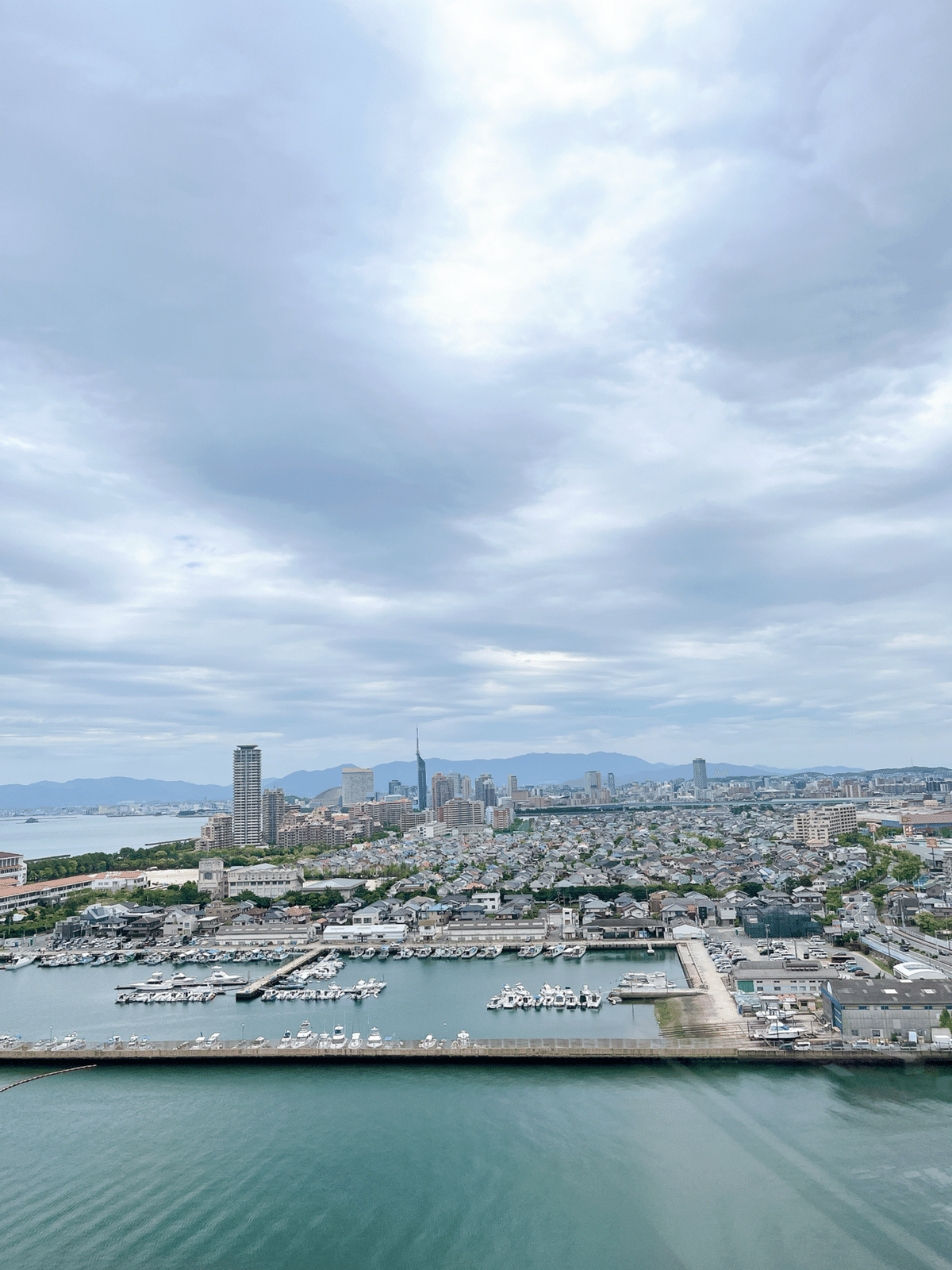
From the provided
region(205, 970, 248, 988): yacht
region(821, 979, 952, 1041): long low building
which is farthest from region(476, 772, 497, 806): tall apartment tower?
region(821, 979, 952, 1041): long low building

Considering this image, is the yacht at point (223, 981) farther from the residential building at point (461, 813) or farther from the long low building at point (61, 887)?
the residential building at point (461, 813)

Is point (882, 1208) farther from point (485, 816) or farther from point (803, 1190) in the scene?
point (485, 816)

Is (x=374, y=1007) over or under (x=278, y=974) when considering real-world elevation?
under

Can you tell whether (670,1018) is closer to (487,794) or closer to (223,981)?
(223,981)

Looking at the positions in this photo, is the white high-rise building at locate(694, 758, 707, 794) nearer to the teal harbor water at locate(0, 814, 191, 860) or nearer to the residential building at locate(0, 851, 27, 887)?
the teal harbor water at locate(0, 814, 191, 860)

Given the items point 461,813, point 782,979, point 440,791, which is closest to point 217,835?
point 461,813

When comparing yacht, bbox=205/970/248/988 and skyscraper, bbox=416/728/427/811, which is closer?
yacht, bbox=205/970/248/988

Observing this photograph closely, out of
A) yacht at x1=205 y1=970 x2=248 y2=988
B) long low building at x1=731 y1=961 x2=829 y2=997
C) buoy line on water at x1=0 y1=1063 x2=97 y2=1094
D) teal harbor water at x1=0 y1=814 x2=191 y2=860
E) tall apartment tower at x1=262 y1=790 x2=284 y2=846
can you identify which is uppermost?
tall apartment tower at x1=262 y1=790 x2=284 y2=846
